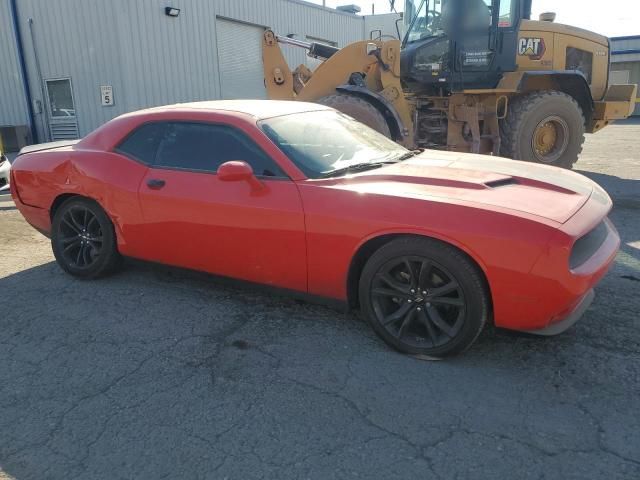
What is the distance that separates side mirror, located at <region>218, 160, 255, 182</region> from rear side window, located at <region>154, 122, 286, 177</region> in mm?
186

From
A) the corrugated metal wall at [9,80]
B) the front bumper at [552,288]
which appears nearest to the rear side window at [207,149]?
the front bumper at [552,288]

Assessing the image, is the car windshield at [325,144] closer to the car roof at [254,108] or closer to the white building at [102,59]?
the car roof at [254,108]

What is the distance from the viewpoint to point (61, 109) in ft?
46.8

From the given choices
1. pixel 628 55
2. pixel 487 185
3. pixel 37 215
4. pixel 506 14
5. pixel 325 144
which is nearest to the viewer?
pixel 487 185

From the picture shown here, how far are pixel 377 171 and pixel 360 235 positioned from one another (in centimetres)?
58

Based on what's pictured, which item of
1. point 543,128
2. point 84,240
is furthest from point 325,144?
point 543,128

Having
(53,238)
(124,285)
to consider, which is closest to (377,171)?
(124,285)

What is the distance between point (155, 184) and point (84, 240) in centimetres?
103

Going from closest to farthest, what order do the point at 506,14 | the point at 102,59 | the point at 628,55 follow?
the point at 506,14
the point at 102,59
the point at 628,55

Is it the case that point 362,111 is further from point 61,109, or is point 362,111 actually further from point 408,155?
point 61,109

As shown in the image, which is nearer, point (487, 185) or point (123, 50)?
point (487, 185)

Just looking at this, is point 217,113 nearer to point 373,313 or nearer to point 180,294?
point 180,294

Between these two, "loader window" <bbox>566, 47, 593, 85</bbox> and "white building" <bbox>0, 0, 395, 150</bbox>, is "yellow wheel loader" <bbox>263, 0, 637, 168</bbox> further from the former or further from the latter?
"white building" <bbox>0, 0, 395, 150</bbox>

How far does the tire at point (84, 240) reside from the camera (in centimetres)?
423
